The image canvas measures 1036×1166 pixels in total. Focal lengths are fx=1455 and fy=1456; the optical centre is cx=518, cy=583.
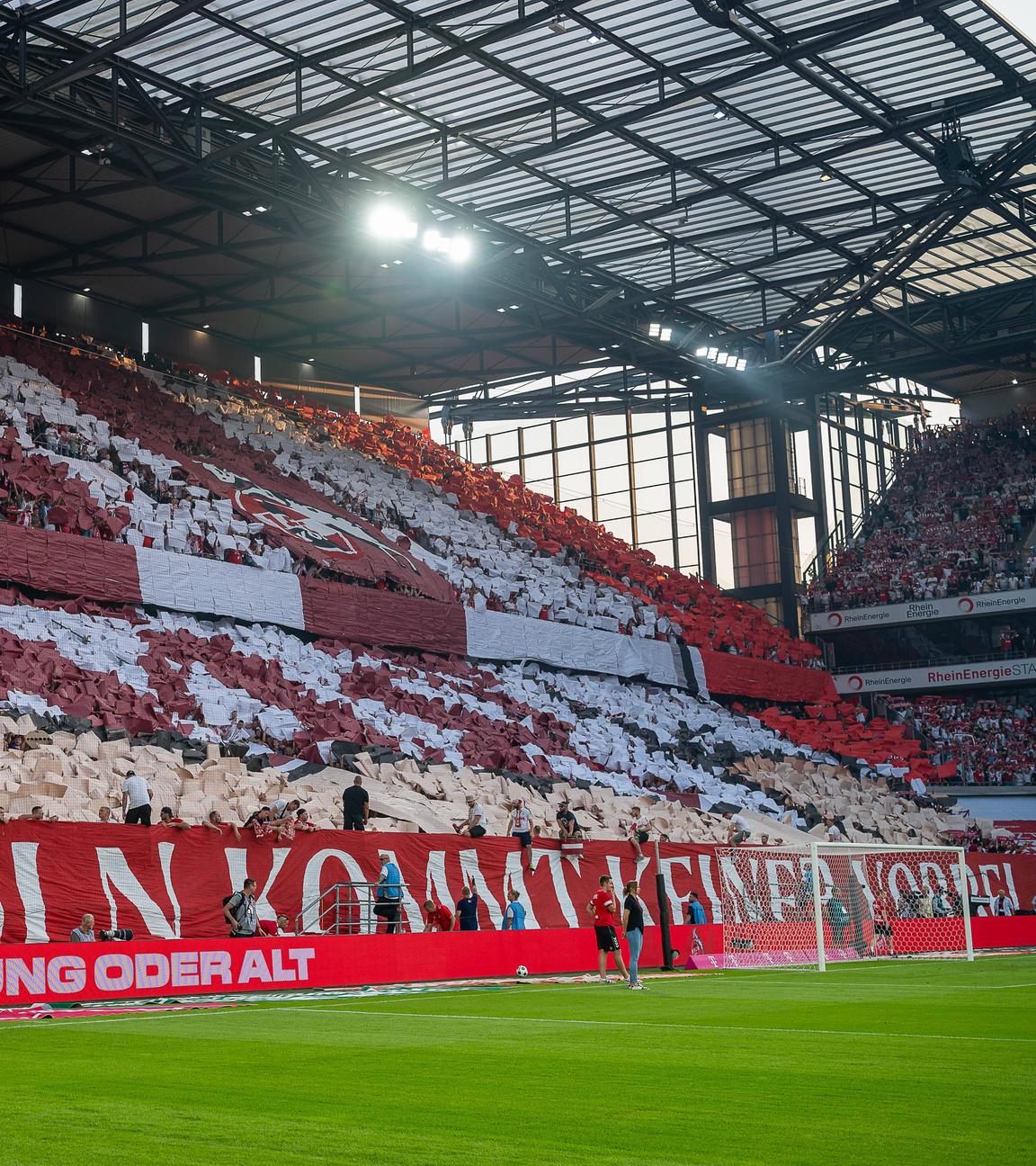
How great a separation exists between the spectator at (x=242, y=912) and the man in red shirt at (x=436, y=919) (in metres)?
3.60

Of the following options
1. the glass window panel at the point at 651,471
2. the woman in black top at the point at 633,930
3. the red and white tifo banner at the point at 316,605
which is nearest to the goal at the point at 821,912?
the woman in black top at the point at 633,930

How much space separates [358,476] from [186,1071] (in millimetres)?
36201

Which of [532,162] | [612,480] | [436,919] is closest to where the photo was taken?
[436,919]

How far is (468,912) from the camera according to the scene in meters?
23.1

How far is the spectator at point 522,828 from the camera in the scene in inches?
989

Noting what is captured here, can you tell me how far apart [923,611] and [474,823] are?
2925 centimetres

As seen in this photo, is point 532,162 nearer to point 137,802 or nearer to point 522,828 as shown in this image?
point 522,828

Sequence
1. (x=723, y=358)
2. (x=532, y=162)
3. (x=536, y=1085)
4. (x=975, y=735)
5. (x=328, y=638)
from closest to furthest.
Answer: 1. (x=536, y=1085)
2. (x=328, y=638)
3. (x=532, y=162)
4. (x=975, y=735)
5. (x=723, y=358)

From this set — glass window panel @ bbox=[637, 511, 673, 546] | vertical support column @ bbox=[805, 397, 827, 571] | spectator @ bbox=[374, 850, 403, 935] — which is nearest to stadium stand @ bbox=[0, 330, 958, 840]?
spectator @ bbox=[374, 850, 403, 935]

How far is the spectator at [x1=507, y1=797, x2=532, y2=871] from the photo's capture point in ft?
82.4

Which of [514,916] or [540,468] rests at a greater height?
[540,468]

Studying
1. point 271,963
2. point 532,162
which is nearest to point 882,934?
point 271,963

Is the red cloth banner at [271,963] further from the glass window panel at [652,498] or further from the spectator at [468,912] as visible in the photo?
the glass window panel at [652,498]

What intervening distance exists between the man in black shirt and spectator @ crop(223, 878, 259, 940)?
3.93 meters
